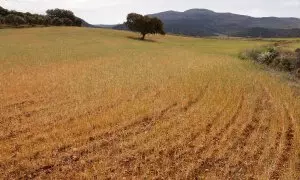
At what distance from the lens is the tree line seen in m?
118

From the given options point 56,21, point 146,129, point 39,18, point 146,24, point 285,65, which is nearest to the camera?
point 146,129

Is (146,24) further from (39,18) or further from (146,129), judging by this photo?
(146,129)

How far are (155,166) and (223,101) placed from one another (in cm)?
1045

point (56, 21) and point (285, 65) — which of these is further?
point (56, 21)

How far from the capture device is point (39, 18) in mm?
130000

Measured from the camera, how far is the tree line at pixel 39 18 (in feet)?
385

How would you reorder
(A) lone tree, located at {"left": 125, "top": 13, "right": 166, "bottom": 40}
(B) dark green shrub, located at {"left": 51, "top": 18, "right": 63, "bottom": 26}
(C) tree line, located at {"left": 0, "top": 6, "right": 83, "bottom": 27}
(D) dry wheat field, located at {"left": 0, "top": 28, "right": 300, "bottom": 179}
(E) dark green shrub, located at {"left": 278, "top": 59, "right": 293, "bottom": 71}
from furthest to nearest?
(B) dark green shrub, located at {"left": 51, "top": 18, "right": 63, "bottom": 26}
(C) tree line, located at {"left": 0, "top": 6, "right": 83, "bottom": 27}
(A) lone tree, located at {"left": 125, "top": 13, "right": 166, "bottom": 40}
(E) dark green shrub, located at {"left": 278, "top": 59, "right": 293, "bottom": 71}
(D) dry wheat field, located at {"left": 0, "top": 28, "right": 300, "bottom": 179}

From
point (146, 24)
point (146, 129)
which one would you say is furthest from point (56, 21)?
point (146, 129)

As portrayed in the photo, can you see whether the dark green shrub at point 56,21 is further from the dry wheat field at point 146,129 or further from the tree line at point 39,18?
the dry wheat field at point 146,129

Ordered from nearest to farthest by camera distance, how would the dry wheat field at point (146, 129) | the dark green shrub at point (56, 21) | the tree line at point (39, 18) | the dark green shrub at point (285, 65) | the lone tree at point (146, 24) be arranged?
1. the dry wheat field at point (146, 129)
2. the dark green shrub at point (285, 65)
3. the lone tree at point (146, 24)
4. the tree line at point (39, 18)
5. the dark green shrub at point (56, 21)

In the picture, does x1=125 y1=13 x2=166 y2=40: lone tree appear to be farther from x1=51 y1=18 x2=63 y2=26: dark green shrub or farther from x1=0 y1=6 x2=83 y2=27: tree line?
x1=51 y1=18 x2=63 y2=26: dark green shrub

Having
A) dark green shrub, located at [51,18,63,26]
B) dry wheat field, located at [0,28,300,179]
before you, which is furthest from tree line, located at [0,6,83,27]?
dry wheat field, located at [0,28,300,179]

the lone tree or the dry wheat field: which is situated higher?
the lone tree

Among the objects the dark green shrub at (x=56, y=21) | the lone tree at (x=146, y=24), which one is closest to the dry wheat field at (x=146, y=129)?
the lone tree at (x=146, y=24)
